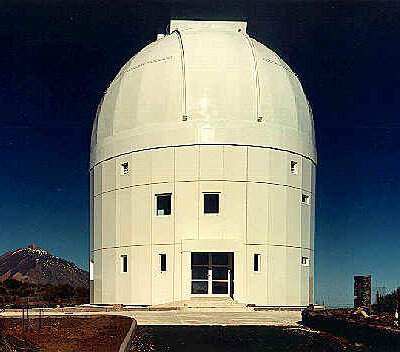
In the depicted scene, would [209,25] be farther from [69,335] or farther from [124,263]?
[69,335]

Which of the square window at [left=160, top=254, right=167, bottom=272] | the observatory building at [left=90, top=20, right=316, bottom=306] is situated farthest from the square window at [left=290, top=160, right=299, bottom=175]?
the square window at [left=160, top=254, right=167, bottom=272]

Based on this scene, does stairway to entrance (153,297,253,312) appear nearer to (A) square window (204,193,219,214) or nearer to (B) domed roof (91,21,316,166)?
(A) square window (204,193,219,214)

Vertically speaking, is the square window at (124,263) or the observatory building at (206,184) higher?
the observatory building at (206,184)

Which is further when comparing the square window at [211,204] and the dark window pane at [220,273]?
the square window at [211,204]

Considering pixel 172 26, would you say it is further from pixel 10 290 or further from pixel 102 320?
pixel 102 320

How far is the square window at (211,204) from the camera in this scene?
2562cm

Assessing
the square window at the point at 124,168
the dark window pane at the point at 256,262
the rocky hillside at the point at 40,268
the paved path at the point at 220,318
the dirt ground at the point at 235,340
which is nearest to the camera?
the dirt ground at the point at 235,340

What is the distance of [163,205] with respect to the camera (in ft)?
85.7

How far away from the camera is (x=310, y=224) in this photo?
Answer: 1085 inches

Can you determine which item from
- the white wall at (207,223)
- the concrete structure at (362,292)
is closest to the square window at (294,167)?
the white wall at (207,223)

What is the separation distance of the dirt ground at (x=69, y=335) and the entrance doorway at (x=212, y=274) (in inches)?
369

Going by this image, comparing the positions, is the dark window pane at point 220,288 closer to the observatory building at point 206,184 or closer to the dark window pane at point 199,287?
the observatory building at point 206,184

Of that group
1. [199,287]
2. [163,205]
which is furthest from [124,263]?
[199,287]

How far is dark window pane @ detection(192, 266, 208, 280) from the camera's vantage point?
25.2 m
